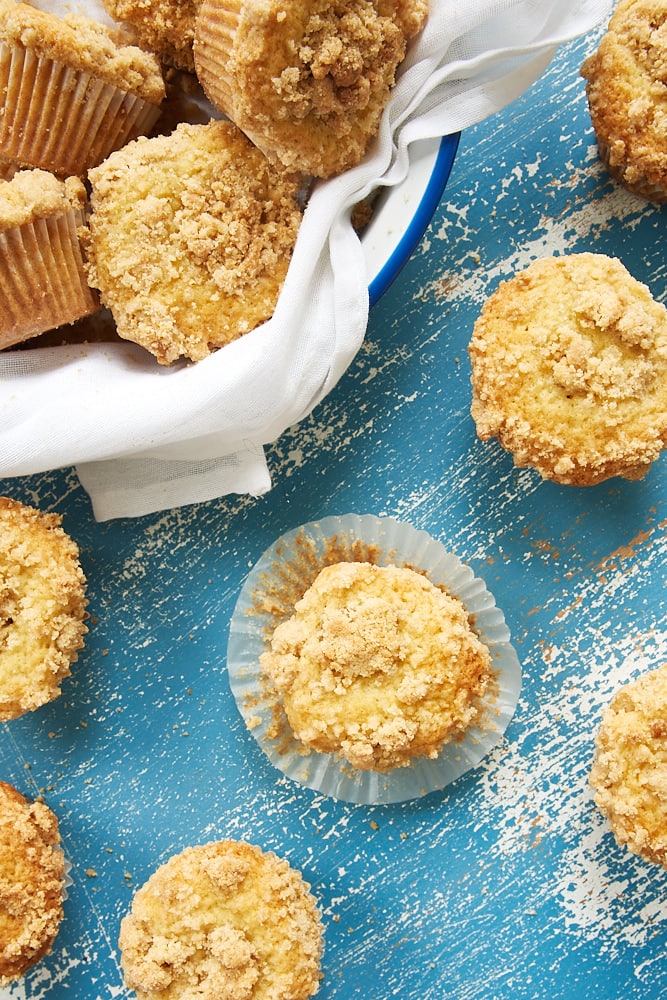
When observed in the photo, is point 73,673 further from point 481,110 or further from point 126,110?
point 481,110

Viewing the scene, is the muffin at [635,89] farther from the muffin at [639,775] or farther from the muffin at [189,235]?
the muffin at [639,775]

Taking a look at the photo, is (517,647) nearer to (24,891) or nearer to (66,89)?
(24,891)

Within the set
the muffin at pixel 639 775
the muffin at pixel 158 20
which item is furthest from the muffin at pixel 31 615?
the muffin at pixel 639 775

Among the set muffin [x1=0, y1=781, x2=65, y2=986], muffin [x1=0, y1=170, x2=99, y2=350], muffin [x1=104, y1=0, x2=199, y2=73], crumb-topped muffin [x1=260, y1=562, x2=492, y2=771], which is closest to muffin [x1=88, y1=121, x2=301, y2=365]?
muffin [x1=0, y1=170, x2=99, y2=350]

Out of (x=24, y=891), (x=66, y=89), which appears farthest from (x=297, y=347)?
(x=24, y=891)

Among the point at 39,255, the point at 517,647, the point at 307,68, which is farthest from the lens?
the point at 517,647

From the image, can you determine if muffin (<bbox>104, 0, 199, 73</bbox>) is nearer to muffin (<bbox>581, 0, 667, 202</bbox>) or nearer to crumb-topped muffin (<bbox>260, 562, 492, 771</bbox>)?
muffin (<bbox>581, 0, 667, 202</bbox>)
